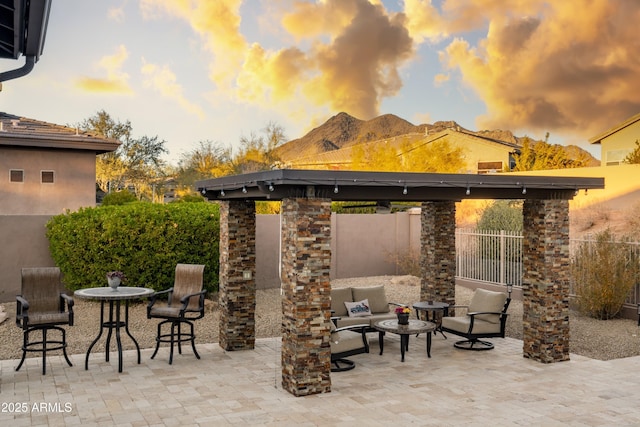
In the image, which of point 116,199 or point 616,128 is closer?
point 116,199

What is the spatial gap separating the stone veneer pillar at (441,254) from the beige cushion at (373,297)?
1.42 metres

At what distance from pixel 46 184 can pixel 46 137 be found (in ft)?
4.96

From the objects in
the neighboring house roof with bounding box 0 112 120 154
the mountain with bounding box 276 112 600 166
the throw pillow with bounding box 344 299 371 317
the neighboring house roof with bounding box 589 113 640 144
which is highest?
the mountain with bounding box 276 112 600 166

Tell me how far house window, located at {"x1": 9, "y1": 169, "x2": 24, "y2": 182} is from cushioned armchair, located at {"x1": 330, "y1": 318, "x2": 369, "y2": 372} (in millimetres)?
13152

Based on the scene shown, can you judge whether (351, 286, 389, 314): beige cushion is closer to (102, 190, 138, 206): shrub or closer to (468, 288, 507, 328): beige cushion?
(468, 288, 507, 328): beige cushion

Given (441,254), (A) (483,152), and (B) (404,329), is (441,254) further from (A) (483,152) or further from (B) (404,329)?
(A) (483,152)

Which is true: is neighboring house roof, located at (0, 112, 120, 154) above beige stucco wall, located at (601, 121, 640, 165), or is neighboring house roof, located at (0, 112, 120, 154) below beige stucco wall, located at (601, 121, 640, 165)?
below

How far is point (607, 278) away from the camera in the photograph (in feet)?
42.1

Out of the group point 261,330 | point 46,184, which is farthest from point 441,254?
point 46,184

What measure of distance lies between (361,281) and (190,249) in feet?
20.2

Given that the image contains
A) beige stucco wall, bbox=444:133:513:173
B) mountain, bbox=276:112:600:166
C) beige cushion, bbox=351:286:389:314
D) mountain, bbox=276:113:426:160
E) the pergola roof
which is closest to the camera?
the pergola roof

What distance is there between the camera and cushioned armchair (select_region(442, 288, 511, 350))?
1005cm

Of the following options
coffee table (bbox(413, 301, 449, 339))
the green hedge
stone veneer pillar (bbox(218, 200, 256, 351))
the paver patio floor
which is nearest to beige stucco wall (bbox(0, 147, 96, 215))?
the green hedge

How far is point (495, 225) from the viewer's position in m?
17.9
